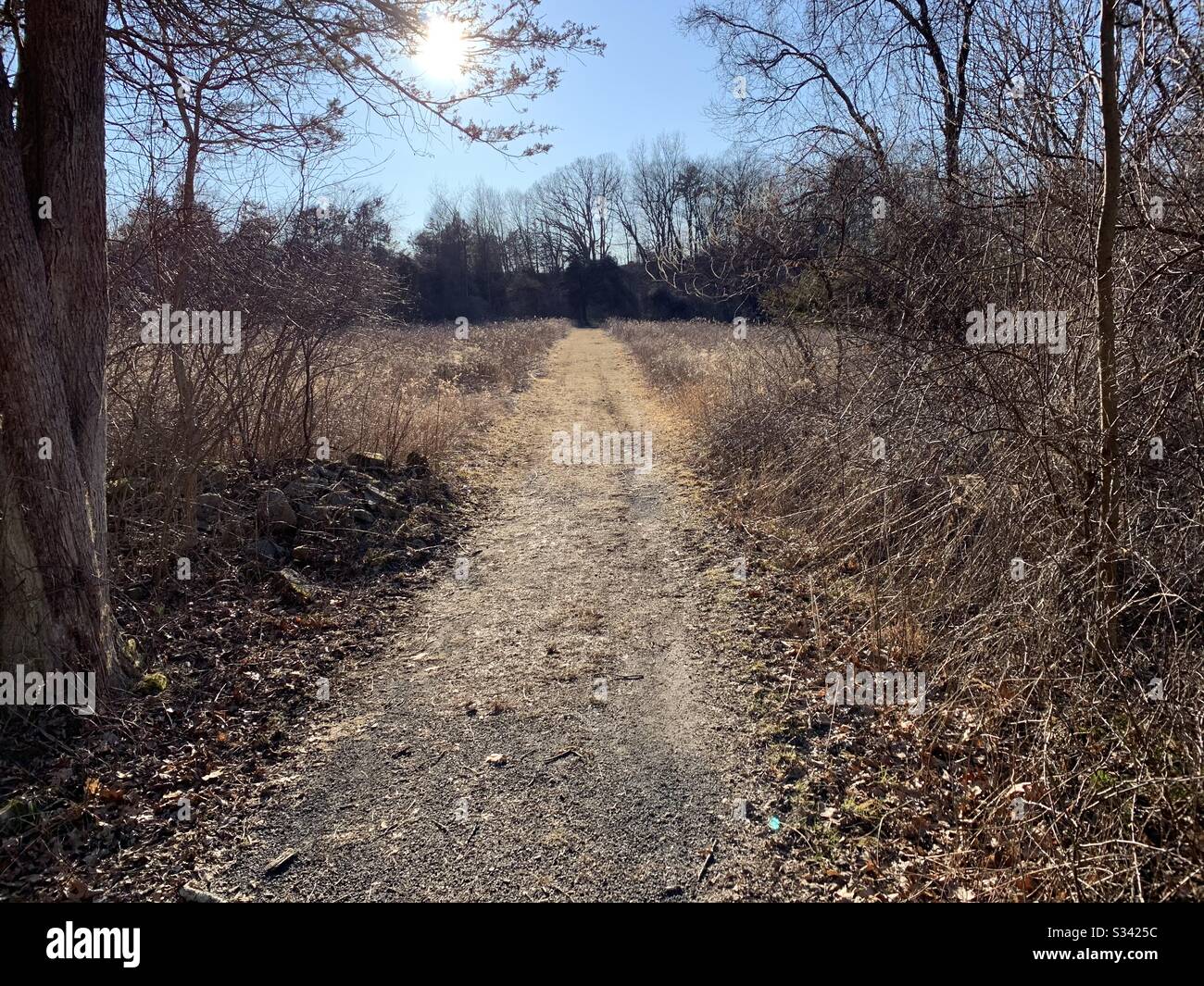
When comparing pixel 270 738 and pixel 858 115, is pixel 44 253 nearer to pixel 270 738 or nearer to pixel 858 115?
pixel 270 738

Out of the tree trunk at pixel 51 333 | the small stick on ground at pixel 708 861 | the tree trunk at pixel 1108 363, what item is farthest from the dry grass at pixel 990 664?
the tree trunk at pixel 51 333

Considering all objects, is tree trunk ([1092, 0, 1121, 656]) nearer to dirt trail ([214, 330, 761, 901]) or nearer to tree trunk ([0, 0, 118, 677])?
dirt trail ([214, 330, 761, 901])

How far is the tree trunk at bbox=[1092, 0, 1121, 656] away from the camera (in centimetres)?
318

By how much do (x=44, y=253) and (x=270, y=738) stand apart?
2.92 metres

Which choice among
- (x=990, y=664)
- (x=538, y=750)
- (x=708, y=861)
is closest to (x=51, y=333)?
(x=538, y=750)

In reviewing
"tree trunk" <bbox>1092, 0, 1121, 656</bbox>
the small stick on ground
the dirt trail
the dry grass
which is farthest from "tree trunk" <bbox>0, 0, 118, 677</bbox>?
"tree trunk" <bbox>1092, 0, 1121, 656</bbox>


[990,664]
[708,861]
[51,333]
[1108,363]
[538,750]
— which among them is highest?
[51,333]

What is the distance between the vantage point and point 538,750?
3.78 metres

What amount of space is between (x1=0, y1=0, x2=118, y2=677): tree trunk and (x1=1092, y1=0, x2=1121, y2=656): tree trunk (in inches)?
202

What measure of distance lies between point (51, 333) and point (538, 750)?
3438 millimetres

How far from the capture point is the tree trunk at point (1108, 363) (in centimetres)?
318

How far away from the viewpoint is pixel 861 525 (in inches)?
224

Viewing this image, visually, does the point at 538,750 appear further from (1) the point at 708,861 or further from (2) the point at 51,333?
(2) the point at 51,333
